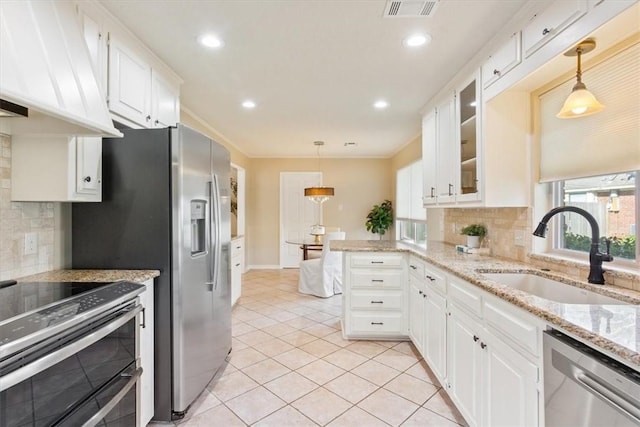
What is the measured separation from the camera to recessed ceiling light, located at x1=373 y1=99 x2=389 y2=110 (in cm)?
349

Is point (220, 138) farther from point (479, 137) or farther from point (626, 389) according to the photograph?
point (626, 389)

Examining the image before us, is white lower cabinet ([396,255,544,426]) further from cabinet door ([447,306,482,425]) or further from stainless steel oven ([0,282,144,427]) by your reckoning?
stainless steel oven ([0,282,144,427])

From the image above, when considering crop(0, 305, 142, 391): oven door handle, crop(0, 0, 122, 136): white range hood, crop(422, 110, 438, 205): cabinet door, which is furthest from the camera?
crop(422, 110, 438, 205): cabinet door

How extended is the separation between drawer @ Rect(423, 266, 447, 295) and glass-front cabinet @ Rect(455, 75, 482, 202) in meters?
0.64

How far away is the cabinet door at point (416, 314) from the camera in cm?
269

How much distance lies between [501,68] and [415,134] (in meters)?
2.91

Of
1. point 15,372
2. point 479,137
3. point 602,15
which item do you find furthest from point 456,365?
point 15,372

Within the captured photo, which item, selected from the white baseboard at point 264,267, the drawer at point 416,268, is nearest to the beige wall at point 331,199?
the white baseboard at point 264,267

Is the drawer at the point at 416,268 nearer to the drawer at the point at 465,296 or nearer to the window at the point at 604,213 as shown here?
the drawer at the point at 465,296

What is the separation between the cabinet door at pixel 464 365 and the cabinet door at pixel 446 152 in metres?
1.24

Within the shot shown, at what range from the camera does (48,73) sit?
1.28 meters

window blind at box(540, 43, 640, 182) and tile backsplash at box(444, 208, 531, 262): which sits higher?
window blind at box(540, 43, 640, 182)

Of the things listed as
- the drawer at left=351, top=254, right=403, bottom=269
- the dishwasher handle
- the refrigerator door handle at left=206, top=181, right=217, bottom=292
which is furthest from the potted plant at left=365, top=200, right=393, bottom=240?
the dishwasher handle

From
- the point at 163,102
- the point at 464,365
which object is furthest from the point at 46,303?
the point at 464,365
